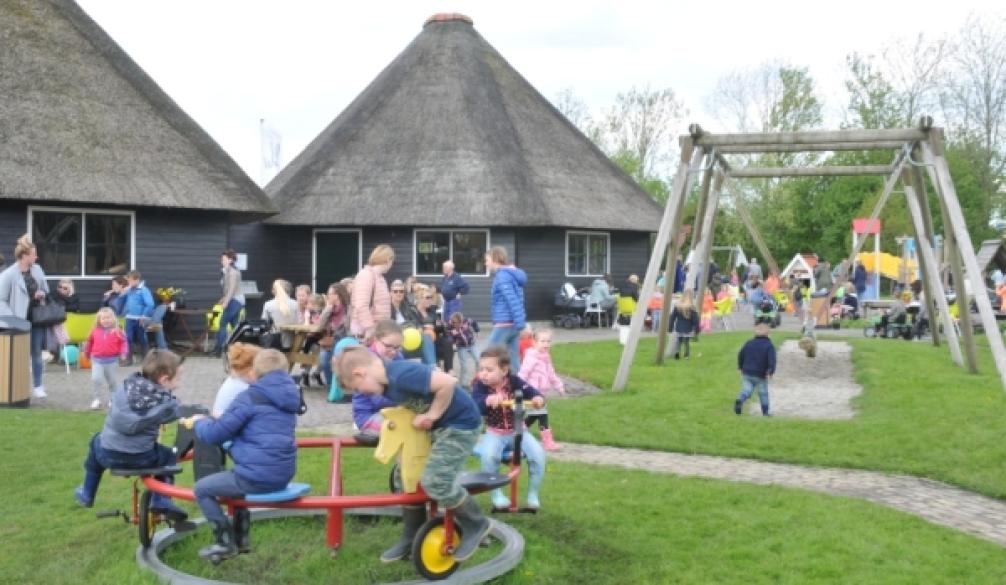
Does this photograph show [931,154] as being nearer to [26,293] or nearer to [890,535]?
[890,535]

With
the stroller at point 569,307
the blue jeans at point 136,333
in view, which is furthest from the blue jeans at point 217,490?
the stroller at point 569,307

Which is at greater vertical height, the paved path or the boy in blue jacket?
the boy in blue jacket

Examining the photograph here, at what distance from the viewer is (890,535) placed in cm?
738

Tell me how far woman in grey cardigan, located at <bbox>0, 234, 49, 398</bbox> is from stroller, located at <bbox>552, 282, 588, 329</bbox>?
54.3ft

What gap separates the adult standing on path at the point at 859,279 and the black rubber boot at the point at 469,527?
102ft

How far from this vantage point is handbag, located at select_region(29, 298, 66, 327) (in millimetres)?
A: 15016

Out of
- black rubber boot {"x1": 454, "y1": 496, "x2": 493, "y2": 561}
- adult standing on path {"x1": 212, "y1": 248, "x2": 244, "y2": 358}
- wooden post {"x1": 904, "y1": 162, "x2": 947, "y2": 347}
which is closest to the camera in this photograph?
black rubber boot {"x1": 454, "y1": 496, "x2": 493, "y2": 561}

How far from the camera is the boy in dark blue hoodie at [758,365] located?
1255 cm

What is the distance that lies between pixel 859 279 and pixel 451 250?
14818mm

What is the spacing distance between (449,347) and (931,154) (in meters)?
7.36

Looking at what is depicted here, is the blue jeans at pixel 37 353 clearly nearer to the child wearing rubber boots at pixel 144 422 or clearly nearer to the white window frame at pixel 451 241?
the child wearing rubber boots at pixel 144 422

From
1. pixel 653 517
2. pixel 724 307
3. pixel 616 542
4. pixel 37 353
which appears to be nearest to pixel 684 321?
pixel 724 307

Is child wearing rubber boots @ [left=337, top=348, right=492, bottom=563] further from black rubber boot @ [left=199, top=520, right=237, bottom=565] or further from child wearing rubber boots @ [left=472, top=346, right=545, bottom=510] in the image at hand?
child wearing rubber boots @ [left=472, top=346, right=545, bottom=510]

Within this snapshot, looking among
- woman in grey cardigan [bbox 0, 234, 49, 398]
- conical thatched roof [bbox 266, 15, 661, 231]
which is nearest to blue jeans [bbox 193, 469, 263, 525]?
woman in grey cardigan [bbox 0, 234, 49, 398]
